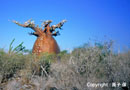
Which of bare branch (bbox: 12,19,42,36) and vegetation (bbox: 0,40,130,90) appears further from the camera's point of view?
bare branch (bbox: 12,19,42,36)

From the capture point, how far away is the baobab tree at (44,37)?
400 inches

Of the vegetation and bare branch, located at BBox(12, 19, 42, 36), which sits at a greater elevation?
bare branch, located at BBox(12, 19, 42, 36)

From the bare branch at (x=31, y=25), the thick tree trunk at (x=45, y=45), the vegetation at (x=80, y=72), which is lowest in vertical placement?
the vegetation at (x=80, y=72)

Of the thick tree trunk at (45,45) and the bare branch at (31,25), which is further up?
the bare branch at (31,25)

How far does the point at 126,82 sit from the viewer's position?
439 centimetres

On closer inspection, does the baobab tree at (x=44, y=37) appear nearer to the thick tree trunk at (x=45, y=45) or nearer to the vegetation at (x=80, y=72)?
the thick tree trunk at (x=45, y=45)

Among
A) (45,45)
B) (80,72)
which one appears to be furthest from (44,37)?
(80,72)

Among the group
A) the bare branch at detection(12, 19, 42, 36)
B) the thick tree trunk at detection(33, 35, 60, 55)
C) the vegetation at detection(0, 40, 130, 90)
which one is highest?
the bare branch at detection(12, 19, 42, 36)

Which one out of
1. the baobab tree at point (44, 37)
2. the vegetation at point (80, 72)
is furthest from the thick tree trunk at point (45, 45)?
the vegetation at point (80, 72)

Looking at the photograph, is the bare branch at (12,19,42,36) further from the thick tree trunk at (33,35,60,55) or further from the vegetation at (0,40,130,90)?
the vegetation at (0,40,130,90)

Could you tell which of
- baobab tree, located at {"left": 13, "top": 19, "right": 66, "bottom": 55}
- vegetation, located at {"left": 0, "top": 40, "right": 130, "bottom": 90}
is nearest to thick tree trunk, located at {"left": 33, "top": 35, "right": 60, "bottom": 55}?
baobab tree, located at {"left": 13, "top": 19, "right": 66, "bottom": 55}

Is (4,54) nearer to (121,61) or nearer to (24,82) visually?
(24,82)

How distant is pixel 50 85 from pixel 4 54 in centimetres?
243

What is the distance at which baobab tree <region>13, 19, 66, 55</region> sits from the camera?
10.2 meters
